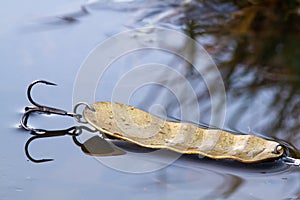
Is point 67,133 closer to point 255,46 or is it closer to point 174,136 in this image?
point 174,136

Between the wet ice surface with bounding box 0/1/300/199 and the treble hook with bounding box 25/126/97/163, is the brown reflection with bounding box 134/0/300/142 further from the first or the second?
the treble hook with bounding box 25/126/97/163

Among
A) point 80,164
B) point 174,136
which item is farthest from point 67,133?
point 174,136

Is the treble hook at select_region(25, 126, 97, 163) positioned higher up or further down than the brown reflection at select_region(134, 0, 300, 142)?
further down

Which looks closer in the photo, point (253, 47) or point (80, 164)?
point (80, 164)

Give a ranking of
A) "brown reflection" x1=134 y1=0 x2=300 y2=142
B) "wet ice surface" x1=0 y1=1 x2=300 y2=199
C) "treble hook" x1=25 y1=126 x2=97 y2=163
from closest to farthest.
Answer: "wet ice surface" x1=0 y1=1 x2=300 y2=199, "treble hook" x1=25 y1=126 x2=97 y2=163, "brown reflection" x1=134 y1=0 x2=300 y2=142

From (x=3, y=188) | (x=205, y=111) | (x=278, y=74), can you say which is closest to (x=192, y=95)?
(x=205, y=111)

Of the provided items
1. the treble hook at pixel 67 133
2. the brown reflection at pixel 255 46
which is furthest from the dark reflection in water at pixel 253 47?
the treble hook at pixel 67 133

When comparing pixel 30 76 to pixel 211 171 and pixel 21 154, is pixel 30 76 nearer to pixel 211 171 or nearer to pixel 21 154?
pixel 21 154

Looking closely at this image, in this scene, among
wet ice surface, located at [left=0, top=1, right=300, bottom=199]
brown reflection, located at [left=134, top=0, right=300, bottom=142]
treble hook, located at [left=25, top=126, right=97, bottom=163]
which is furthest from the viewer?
brown reflection, located at [left=134, top=0, right=300, bottom=142]

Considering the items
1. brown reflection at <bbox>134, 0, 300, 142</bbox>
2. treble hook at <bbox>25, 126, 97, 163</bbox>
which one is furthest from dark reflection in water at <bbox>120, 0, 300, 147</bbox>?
treble hook at <bbox>25, 126, 97, 163</bbox>
